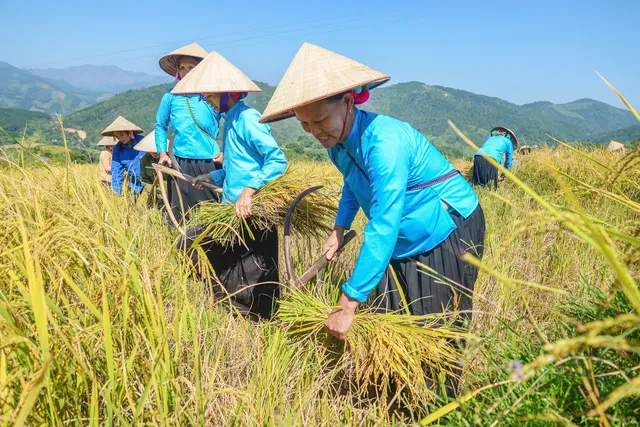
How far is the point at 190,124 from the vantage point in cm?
352

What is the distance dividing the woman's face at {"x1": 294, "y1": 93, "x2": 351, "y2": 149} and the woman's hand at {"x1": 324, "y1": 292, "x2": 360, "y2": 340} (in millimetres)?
601

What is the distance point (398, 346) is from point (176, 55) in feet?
12.1

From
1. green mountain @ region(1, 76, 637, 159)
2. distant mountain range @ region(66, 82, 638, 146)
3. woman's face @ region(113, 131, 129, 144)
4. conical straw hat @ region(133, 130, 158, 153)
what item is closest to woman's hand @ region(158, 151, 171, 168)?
conical straw hat @ region(133, 130, 158, 153)

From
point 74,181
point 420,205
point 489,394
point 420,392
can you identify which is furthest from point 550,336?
point 74,181

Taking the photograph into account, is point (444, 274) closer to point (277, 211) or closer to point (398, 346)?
point (398, 346)

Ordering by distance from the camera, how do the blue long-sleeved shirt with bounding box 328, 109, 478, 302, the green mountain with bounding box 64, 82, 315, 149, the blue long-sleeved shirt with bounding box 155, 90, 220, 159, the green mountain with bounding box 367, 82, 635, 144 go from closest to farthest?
the blue long-sleeved shirt with bounding box 328, 109, 478, 302 → the blue long-sleeved shirt with bounding box 155, 90, 220, 159 → the green mountain with bounding box 64, 82, 315, 149 → the green mountain with bounding box 367, 82, 635, 144

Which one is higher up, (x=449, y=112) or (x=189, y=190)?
(x=189, y=190)

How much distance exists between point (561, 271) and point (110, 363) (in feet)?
9.73

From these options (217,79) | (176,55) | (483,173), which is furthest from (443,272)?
(483,173)

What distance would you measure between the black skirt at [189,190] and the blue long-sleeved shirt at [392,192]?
186 cm

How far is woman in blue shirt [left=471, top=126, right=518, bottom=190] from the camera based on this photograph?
5.69 metres

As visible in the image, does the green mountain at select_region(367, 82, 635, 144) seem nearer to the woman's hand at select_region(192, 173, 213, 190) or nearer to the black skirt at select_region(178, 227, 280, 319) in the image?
the woman's hand at select_region(192, 173, 213, 190)

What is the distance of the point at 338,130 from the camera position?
4.88 feet

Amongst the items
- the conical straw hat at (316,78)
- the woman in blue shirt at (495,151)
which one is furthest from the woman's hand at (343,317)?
the woman in blue shirt at (495,151)
